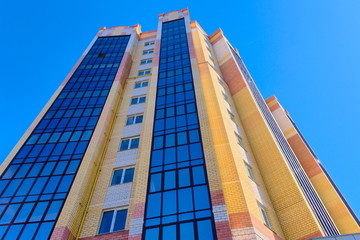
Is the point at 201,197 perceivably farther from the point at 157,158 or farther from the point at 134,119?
the point at 134,119

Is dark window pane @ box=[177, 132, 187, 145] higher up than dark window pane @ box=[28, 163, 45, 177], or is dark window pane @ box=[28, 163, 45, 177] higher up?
dark window pane @ box=[177, 132, 187, 145]

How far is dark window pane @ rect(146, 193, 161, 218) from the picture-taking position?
1221cm

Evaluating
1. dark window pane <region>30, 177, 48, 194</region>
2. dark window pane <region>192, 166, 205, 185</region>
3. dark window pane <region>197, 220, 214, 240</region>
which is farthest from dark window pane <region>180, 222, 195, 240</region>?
dark window pane <region>30, 177, 48, 194</region>

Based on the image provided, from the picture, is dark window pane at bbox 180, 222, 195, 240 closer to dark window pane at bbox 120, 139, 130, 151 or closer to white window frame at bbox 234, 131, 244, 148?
white window frame at bbox 234, 131, 244, 148

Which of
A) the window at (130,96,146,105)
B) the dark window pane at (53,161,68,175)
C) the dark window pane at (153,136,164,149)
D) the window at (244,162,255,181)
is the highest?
the window at (130,96,146,105)

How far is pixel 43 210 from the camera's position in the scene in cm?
1362

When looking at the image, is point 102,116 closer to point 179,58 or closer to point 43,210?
point 43,210

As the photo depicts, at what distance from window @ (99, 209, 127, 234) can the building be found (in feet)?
0.19

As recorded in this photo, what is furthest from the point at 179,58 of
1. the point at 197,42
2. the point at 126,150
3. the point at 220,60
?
the point at 126,150

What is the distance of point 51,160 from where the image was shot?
1680cm

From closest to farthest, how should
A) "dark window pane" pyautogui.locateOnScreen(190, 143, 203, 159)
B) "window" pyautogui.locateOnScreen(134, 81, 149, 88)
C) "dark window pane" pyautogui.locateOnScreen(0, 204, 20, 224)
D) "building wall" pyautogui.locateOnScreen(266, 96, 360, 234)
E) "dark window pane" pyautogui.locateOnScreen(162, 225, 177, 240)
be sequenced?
"dark window pane" pyautogui.locateOnScreen(162, 225, 177, 240) < "dark window pane" pyautogui.locateOnScreen(0, 204, 20, 224) < "dark window pane" pyautogui.locateOnScreen(190, 143, 203, 159) < "building wall" pyautogui.locateOnScreen(266, 96, 360, 234) < "window" pyautogui.locateOnScreen(134, 81, 149, 88)

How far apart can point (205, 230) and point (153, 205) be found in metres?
2.87

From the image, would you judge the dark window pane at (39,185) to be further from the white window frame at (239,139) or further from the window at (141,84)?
the window at (141,84)

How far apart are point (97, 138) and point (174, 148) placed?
5.65 m
